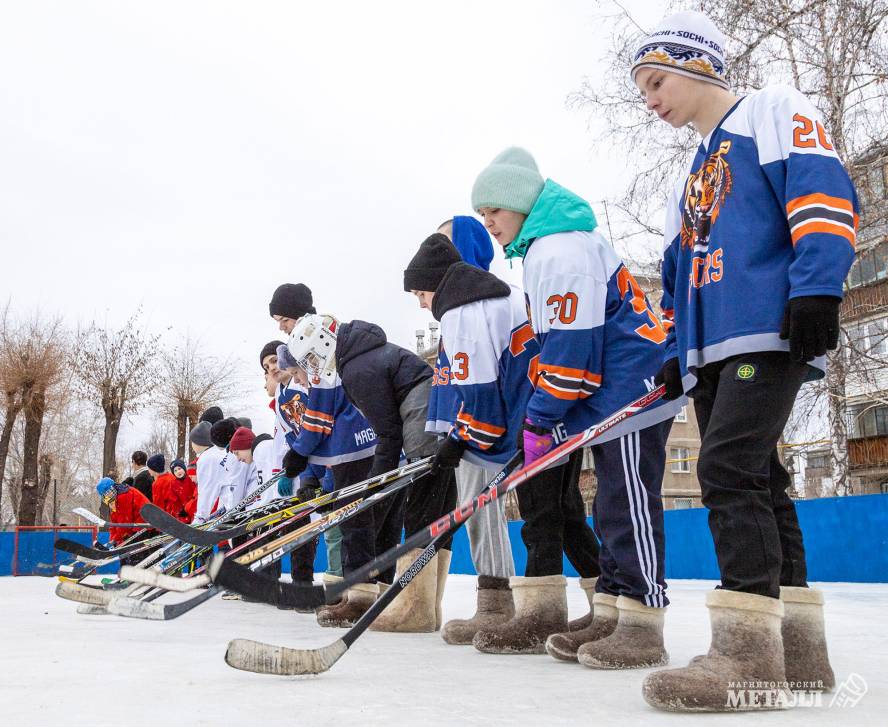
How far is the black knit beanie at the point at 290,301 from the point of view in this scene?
233 inches

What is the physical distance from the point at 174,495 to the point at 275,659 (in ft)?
28.4

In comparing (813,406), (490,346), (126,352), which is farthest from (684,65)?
(126,352)

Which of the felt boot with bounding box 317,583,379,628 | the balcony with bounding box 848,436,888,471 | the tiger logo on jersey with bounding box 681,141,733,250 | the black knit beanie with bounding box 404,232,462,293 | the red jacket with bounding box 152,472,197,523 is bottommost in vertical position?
the felt boot with bounding box 317,583,379,628

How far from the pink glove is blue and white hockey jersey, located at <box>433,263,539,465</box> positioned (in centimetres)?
58

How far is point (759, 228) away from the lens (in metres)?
2.18

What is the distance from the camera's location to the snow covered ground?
6.33ft

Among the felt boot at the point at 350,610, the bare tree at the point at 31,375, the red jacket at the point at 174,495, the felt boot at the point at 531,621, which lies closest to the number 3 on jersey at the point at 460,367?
the felt boot at the point at 531,621

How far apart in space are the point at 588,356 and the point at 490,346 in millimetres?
791

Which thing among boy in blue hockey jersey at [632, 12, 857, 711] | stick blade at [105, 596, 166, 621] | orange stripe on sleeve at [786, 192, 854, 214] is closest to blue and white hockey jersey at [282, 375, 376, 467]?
stick blade at [105, 596, 166, 621]

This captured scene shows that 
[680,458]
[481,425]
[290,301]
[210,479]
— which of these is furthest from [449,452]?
[680,458]

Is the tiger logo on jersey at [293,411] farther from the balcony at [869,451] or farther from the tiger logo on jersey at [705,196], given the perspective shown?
the balcony at [869,451]

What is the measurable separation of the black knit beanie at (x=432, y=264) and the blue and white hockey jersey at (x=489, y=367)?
1.53 feet

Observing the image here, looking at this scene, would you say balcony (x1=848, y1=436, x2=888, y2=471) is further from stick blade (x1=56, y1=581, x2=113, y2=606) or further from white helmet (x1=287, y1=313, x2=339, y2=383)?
stick blade (x1=56, y1=581, x2=113, y2=606)

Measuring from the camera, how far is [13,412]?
2197 cm
